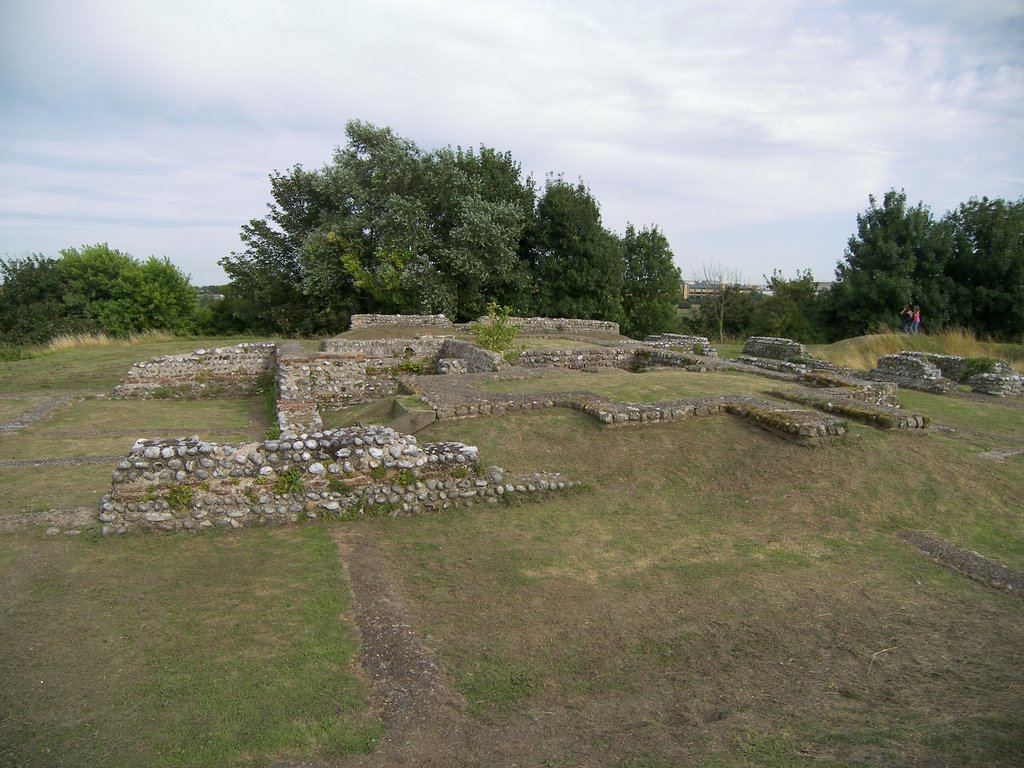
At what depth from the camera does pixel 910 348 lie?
2136cm

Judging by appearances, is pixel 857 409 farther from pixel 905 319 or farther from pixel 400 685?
pixel 905 319

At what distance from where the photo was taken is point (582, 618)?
484cm

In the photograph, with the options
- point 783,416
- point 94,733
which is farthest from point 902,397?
point 94,733

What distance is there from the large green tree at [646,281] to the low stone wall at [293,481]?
A: 23637 mm

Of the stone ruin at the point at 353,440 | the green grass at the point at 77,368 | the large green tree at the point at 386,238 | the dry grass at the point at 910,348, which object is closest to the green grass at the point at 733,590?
the stone ruin at the point at 353,440

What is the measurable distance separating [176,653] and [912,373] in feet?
58.6

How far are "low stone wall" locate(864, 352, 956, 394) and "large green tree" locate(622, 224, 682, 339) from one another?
12.9m

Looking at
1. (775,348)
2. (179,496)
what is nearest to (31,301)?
(179,496)

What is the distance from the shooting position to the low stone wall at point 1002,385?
15.3 meters

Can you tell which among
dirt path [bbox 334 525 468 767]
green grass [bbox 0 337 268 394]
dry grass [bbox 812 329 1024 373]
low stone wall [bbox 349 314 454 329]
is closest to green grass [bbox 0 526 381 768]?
dirt path [bbox 334 525 468 767]

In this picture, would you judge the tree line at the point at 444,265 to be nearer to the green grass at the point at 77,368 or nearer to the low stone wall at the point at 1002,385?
the green grass at the point at 77,368

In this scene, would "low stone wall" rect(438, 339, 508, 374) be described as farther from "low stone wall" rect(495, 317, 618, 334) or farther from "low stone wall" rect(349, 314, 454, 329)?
"low stone wall" rect(495, 317, 618, 334)

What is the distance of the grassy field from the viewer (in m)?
3.47

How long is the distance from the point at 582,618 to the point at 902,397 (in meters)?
13.0
